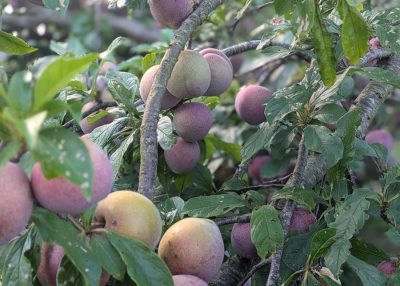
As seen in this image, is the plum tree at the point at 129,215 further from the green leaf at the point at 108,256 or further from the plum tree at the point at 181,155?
the plum tree at the point at 181,155

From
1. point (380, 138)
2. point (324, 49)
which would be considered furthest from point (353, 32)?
point (380, 138)

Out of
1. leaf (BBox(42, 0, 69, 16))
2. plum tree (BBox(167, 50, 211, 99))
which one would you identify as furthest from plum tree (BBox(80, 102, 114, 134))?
leaf (BBox(42, 0, 69, 16))

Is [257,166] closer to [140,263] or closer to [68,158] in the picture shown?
[140,263]

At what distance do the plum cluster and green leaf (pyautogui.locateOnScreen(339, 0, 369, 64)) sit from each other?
27 cm

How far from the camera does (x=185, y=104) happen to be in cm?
136

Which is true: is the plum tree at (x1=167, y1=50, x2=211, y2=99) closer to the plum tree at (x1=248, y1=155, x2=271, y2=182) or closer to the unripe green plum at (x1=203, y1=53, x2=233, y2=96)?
the unripe green plum at (x1=203, y1=53, x2=233, y2=96)

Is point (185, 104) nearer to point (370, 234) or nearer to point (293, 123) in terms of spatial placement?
point (293, 123)

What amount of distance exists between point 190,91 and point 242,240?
0.92ft

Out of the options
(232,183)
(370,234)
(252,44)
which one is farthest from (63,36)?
(232,183)

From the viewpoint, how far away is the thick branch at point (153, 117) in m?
0.94

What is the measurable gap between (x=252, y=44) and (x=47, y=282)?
2.75 ft

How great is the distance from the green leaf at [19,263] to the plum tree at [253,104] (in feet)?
2.51

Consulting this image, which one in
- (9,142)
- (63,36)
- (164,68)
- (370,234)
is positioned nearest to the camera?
(9,142)

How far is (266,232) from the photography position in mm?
1103
